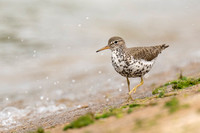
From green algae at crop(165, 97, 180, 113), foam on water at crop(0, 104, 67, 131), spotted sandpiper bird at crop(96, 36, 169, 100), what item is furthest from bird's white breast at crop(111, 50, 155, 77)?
green algae at crop(165, 97, 180, 113)

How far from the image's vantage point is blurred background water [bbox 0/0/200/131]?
35.0 feet

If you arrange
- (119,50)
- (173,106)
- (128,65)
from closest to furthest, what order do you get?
1. (173,106)
2. (128,65)
3. (119,50)

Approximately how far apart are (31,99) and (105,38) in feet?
21.9

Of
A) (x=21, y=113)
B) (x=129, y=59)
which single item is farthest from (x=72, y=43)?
(x=129, y=59)

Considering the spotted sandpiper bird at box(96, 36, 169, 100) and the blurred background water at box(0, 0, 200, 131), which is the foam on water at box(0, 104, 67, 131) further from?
the spotted sandpiper bird at box(96, 36, 169, 100)

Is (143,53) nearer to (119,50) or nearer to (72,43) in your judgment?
(119,50)

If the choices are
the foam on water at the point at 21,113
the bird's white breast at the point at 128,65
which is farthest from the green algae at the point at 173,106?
the foam on water at the point at 21,113

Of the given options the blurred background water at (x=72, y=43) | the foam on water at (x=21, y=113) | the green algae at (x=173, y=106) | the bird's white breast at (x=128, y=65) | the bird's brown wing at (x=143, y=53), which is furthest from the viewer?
the blurred background water at (x=72, y=43)

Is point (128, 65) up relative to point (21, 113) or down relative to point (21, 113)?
up

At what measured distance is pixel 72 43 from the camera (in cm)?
1559

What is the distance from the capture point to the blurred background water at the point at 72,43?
10664 mm

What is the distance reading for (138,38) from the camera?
16.2 m

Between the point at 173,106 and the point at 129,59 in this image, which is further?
the point at 129,59

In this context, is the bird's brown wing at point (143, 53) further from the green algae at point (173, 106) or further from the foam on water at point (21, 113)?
the green algae at point (173, 106)
